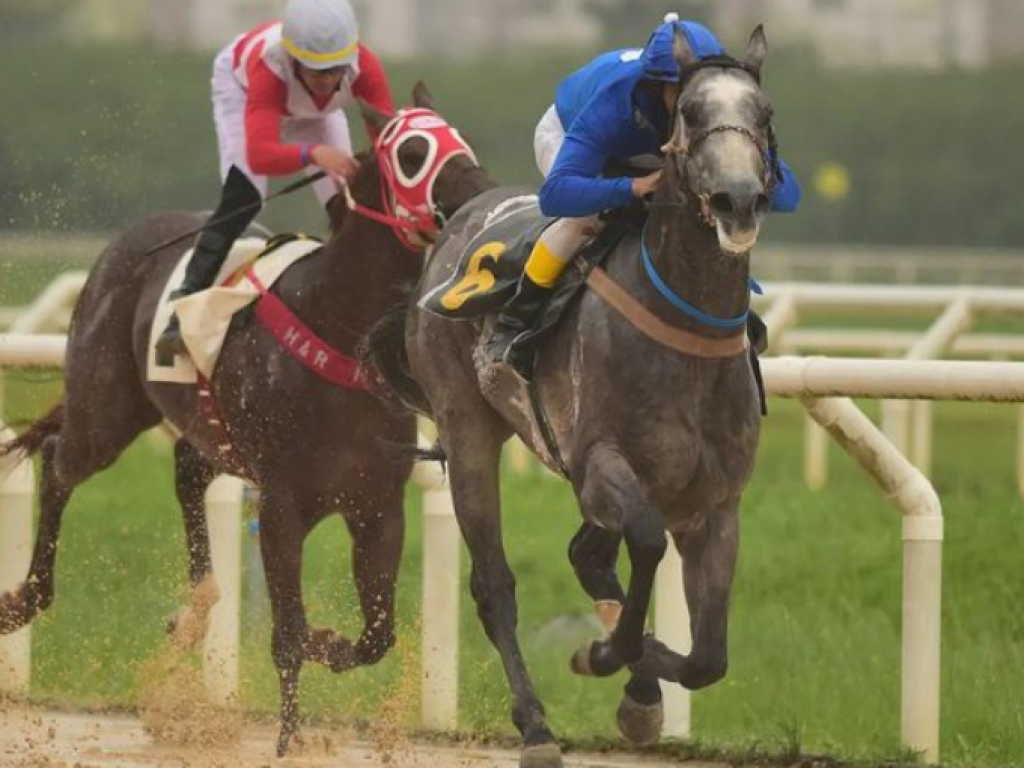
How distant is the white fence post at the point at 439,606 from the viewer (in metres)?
6.55

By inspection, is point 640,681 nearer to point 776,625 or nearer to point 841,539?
point 776,625

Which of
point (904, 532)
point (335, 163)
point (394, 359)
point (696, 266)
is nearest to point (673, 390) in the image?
point (696, 266)

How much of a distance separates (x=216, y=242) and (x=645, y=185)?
2.20 meters

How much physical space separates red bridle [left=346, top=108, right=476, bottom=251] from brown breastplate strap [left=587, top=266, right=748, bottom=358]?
4.37 ft

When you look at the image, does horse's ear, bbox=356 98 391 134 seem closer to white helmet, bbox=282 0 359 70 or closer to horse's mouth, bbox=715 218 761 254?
white helmet, bbox=282 0 359 70

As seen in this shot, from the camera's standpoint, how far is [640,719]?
5.41 metres

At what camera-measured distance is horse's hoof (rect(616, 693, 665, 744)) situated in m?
5.41

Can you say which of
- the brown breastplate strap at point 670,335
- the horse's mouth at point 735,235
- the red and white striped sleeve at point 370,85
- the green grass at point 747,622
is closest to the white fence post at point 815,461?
the green grass at point 747,622

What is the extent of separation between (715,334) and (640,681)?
31.6 inches

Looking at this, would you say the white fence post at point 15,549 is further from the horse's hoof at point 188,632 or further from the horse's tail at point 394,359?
the horse's tail at point 394,359

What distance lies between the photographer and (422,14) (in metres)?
33.3

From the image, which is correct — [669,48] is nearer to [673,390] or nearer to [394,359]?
[673,390]

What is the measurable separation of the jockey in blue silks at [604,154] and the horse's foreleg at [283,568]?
117cm

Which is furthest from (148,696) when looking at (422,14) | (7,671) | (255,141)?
(422,14)
